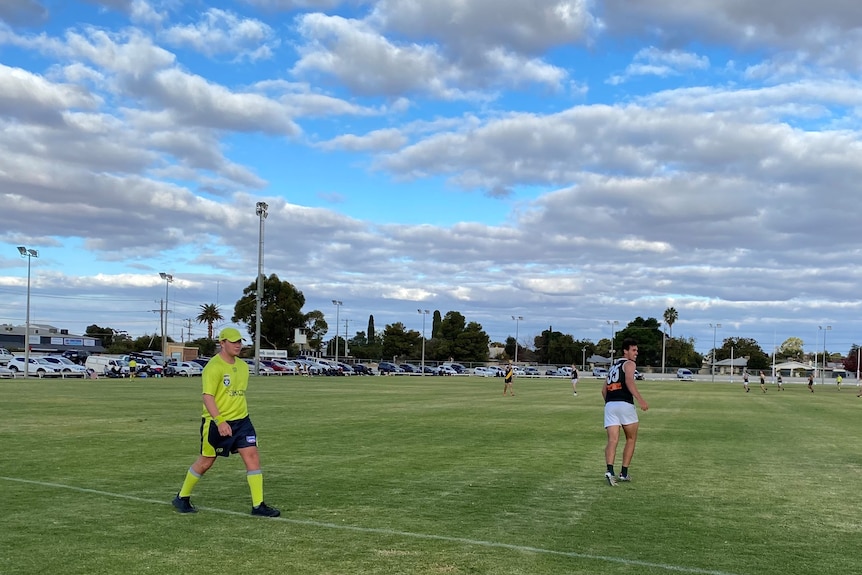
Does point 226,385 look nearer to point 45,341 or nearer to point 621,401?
point 621,401

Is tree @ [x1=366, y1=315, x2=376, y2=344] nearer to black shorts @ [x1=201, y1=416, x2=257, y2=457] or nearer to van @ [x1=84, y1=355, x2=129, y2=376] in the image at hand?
van @ [x1=84, y1=355, x2=129, y2=376]

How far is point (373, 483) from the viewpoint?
1043 centimetres

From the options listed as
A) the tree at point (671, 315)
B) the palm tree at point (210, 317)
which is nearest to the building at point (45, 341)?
the palm tree at point (210, 317)

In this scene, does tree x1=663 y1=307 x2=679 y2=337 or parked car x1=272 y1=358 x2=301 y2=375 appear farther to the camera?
tree x1=663 y1=307 x2=679 y2=337

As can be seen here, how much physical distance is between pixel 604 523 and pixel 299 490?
12.4ft

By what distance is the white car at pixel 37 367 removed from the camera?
58.7m

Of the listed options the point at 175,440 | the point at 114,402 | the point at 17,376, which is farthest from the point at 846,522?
the point at 17,376

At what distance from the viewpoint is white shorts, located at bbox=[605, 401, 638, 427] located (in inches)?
416

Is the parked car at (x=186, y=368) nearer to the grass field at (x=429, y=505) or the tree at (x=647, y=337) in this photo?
the grass field at (x=429, y=505)

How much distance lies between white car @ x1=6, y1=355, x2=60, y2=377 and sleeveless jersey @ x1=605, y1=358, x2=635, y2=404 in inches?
2243

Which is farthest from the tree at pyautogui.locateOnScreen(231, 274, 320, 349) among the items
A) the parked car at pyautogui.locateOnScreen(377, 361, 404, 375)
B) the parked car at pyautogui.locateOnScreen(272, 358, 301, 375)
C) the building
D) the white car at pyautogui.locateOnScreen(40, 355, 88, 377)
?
the white car at pyautogui.locateOnScreen(40, 355, 88, 377)

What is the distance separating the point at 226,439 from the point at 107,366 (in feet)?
199

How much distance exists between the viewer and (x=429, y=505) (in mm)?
8945

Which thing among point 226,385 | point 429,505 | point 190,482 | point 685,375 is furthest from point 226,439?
point 685,375
